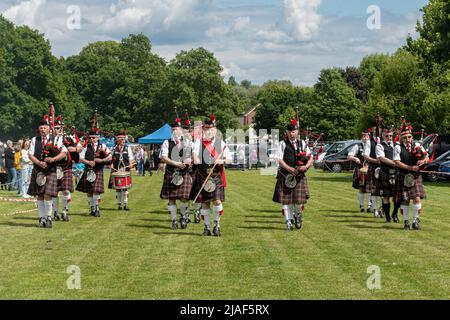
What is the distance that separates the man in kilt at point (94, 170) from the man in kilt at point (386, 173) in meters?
5.68

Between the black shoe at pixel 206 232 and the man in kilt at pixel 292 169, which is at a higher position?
the man in kilt at pixel 292 169

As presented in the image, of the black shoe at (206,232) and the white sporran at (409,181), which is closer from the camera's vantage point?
the black shoe at (206,232)

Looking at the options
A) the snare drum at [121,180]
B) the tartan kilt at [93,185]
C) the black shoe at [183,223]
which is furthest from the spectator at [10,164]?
the black shoe at [183,223]

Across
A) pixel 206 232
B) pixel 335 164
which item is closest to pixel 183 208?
pixel 206 232

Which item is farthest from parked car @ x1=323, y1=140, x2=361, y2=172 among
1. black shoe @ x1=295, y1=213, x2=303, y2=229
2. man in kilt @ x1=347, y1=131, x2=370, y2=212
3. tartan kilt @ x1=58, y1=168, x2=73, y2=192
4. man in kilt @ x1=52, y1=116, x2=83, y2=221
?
black shoe @ x1=295, y1=213, x2=303, y2=229

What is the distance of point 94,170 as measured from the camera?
52.8 feet

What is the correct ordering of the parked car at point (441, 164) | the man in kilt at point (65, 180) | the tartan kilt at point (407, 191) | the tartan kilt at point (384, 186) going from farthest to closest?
the parked car at point (441, 164)
the man in kilt at point (65, 180)
the tartan kilt at point (384, 186)
the tartan kilt at point (407, 191)

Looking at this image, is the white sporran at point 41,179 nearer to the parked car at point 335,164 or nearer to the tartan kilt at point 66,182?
the tartan kilt at point 66,182

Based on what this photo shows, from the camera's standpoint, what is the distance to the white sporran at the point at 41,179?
13.3 m

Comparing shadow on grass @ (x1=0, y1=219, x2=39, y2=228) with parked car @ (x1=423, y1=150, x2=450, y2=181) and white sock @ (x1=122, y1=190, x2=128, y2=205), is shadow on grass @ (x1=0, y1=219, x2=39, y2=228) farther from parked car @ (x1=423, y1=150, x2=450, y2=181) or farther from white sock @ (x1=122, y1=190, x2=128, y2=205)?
parked car @ (x1=423, y1=150, x2=450, y2=181)

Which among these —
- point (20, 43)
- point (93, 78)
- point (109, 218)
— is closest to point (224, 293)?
point (109, 218)

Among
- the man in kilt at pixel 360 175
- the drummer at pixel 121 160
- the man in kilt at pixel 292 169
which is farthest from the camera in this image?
the drummer at pixel 121 160
